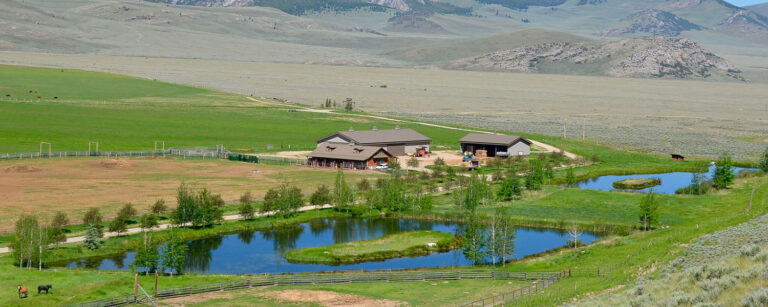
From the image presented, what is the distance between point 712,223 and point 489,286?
1927 centimetres

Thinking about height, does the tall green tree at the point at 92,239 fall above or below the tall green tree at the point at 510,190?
below

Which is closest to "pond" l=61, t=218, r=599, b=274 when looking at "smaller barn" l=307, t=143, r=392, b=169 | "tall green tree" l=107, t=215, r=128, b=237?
"tall green tree" l=107, t=215, r=128, b=237

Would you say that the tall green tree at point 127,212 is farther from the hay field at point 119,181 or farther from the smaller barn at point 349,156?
the smaller barn at point 349,156

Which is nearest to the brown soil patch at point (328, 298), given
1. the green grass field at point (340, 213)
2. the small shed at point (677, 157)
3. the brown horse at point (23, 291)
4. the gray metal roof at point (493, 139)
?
the green grass field at point (340, 213)

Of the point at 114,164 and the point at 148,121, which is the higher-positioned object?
the point at 148,121

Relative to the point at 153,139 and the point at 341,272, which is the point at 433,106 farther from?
the point at 341,272

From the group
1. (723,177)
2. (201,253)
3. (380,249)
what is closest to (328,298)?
(380,249)

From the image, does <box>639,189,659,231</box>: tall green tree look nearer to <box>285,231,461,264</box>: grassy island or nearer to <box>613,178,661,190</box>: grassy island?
<box>285,231,461,264</box>: grassy island

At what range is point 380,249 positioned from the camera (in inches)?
2116

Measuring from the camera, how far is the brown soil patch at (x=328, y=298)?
39500 mm

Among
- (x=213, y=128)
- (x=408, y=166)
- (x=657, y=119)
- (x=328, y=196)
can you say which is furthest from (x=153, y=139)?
(x=657, y=119)

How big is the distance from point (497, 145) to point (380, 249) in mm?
44900

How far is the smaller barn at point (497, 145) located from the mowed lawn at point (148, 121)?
9.08m

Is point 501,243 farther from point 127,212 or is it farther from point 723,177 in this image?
point 723,177
